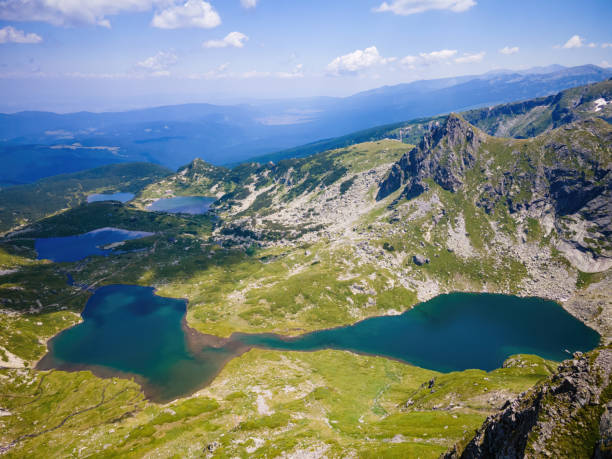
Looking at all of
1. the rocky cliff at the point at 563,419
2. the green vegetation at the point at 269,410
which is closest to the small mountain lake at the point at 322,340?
the green vegetation at the point at 269,410

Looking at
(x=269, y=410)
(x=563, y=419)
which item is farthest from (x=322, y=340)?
(x=563, y=419)

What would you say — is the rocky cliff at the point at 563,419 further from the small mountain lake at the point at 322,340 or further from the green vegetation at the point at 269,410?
the small mountain lake at the point at 322,340

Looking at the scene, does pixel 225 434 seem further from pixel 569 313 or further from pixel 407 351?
pixel 569 313

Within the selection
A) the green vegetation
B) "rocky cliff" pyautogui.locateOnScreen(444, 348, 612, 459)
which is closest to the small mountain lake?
the green vegetation

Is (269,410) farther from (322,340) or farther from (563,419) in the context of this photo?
(563,419)

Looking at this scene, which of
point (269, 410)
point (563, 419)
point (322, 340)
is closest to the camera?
point (563, 419)

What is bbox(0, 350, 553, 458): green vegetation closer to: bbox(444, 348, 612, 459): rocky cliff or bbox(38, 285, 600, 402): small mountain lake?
bbox(38, 285, 600, 402): small mountain lake
